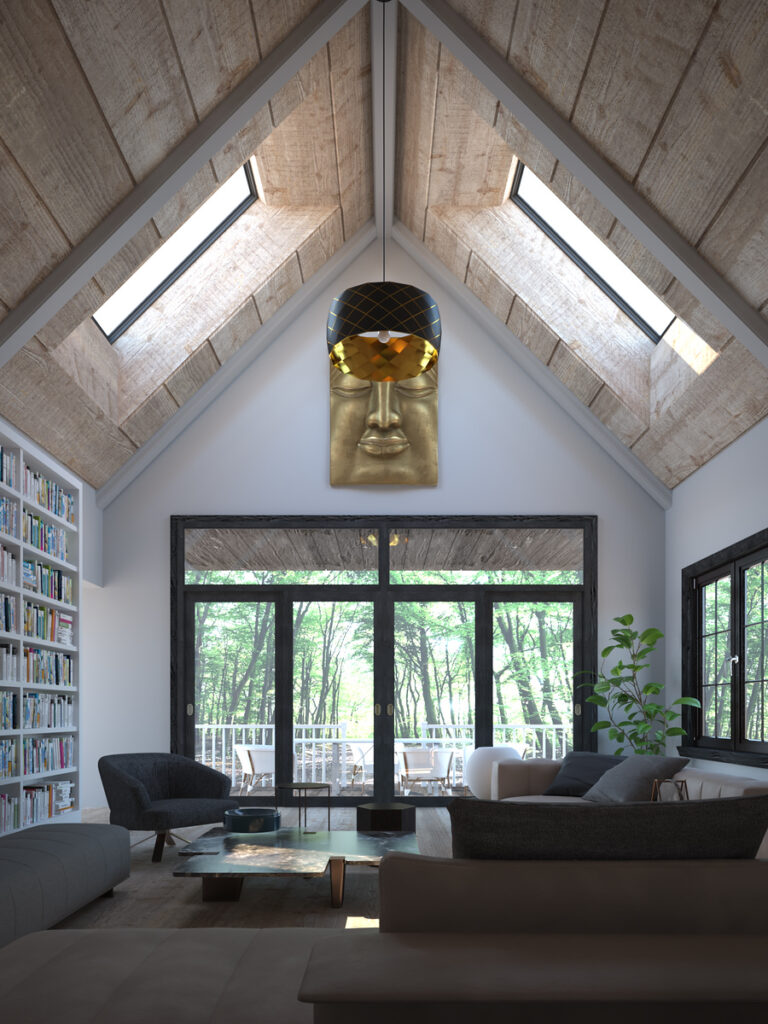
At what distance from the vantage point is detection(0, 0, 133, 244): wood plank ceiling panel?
13.9 ft

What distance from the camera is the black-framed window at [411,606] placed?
9.28m

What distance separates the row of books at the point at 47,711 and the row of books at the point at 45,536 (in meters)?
0.94

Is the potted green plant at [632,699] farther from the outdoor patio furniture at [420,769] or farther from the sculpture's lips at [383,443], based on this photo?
the sculpture's lips at [383,443]

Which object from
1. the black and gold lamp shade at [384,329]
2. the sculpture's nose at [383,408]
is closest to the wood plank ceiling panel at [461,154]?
the sculpture's nose at [383,408]

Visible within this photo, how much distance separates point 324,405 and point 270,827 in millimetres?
→ 4402

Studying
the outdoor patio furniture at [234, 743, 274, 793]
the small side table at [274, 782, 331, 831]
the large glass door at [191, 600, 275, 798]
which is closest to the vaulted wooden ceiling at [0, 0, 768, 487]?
the large glass door at [191, 600, 275, 798]

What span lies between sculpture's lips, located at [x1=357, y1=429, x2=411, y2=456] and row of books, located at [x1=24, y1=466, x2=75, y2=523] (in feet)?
8.55

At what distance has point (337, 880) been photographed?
16.4ft

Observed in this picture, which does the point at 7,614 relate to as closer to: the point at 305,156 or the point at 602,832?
the point at 305,156

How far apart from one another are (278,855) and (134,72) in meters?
3.76

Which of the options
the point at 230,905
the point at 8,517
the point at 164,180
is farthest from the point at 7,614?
the point at 164,180

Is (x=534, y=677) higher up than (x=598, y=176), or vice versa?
(x=598, y=176)

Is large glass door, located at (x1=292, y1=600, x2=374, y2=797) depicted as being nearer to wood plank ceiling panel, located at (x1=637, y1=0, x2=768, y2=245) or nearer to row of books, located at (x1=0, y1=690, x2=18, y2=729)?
row of books, located at (x1=0, y1=690, x2=18, y2=729)

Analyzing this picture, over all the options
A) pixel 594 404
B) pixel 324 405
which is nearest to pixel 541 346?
pixel 594 404
